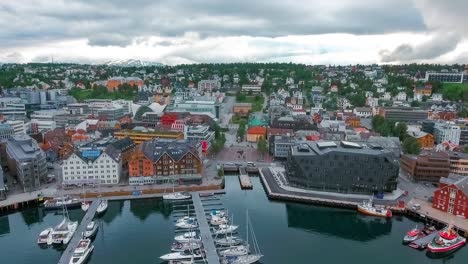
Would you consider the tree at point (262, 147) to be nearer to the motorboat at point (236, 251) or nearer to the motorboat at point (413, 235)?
the motorboat at point (413, 235)

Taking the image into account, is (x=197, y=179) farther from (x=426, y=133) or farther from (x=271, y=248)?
(x=426, y=133)

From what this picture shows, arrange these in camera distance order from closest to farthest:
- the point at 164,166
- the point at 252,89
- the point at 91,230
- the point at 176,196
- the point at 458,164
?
the point at 91,230
the point at 176,196
the point at 164,166
the point at 458,164
the point at 252,89

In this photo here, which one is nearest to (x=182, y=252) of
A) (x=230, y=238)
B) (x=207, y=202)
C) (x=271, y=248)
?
(x=230, y=238)

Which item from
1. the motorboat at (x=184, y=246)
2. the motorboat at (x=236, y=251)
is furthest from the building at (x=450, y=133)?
the motorboat at (x=184, y=246)

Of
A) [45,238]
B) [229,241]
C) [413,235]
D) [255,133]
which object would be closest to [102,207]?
[45,238]

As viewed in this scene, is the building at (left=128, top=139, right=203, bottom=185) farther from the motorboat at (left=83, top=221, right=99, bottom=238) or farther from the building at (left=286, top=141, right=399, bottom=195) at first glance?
the building at (left=286, top=141, right=399, bottom=195)

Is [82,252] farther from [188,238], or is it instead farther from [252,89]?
[252,89]
